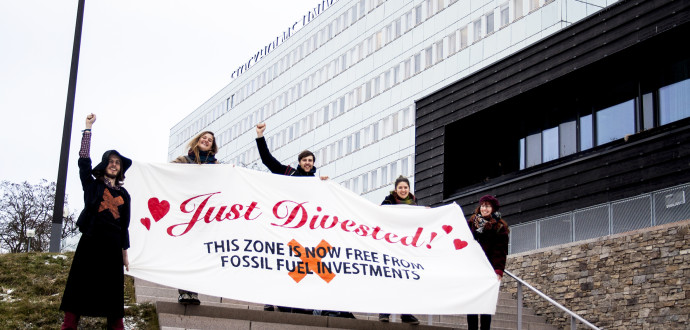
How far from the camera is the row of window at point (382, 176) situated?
50856 millimetres

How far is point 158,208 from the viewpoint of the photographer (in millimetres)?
12102

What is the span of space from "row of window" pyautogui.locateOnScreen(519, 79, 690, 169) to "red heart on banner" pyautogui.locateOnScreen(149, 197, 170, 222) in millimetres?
14384

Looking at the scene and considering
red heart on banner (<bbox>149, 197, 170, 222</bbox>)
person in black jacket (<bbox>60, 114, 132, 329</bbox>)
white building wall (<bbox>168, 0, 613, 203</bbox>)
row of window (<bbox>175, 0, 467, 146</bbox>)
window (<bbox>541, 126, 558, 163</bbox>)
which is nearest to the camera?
person in black jacket (<bbox>60, 114, 132, 329</bbox>)

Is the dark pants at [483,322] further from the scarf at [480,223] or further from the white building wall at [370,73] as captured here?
the white building wall at [370,73]

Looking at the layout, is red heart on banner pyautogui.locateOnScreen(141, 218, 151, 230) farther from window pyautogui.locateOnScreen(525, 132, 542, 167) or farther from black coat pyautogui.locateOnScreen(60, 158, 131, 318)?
window pyautogui.locateOnScreen(525, 132, 542, 167)

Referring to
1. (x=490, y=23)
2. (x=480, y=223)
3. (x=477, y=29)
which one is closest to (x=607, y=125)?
(x=480, y=223)

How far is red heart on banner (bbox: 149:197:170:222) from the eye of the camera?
1202 cm

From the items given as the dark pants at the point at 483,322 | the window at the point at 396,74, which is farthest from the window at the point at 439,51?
the dark pants at the point at 483,322

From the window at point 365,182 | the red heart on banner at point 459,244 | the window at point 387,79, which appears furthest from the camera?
the window at point 365,182

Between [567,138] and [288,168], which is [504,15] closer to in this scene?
[567,138]

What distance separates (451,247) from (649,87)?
12533mm

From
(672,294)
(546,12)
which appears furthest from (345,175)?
(672,294)

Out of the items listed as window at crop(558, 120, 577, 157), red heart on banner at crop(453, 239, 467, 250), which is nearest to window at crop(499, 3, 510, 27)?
window at crop(558, 120, 577, 157)

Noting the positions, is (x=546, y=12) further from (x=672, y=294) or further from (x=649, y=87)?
(x=672, y=294)
